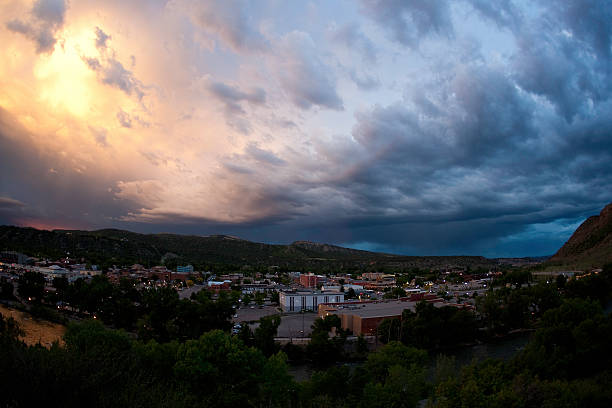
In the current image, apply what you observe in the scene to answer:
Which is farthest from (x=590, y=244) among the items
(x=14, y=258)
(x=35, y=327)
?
(x=14, y=258)

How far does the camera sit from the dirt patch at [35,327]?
33500 mm

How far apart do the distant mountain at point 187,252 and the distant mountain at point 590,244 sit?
101 feet

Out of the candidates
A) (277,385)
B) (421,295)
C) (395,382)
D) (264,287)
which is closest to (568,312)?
(395,382)

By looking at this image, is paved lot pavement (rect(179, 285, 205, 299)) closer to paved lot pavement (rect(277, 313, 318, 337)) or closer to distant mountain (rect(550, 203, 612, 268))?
paved lot pavement (rect(277, 313, 318, 337))

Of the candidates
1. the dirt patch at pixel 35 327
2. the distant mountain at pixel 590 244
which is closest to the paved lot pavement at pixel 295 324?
the dirt patch at pixel 35 327

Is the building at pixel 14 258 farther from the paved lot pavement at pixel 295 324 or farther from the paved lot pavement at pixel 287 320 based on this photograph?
the paved lot pavement at pixel 295 324

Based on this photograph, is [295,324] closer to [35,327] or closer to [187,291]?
[35,327]

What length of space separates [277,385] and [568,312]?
2138cm

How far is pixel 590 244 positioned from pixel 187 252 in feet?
370

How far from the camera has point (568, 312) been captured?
26484 mm

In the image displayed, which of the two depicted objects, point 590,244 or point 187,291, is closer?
point 187,291

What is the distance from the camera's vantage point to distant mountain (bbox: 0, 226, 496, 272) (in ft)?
333

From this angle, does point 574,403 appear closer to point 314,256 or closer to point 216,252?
point 216,252

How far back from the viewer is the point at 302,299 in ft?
184
